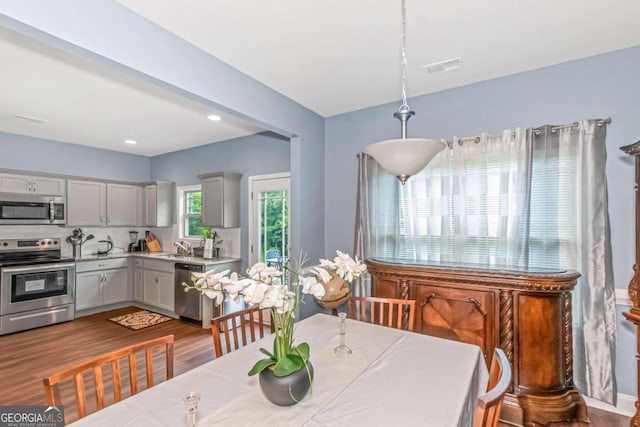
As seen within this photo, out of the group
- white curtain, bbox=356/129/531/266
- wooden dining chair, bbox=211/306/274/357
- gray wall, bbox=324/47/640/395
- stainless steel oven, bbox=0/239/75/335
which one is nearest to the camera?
wooden dining chair, bbox=211/306/274/357

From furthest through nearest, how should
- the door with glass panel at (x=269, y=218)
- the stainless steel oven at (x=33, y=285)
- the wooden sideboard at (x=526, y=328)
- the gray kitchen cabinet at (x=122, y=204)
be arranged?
the gray kitchen cabinet at (x=122, y=204) < the door with glass panel at (x=269, y=218) < the stainless steel oven at (x=33, y=285) < the wooden sideboard at (x=526, y=328)

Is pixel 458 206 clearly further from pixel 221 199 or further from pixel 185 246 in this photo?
pixel 185 246

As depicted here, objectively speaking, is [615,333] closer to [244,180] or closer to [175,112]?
[244,180]

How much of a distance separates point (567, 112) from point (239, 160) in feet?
12.7

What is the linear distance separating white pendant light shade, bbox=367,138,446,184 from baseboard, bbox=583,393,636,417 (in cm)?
240

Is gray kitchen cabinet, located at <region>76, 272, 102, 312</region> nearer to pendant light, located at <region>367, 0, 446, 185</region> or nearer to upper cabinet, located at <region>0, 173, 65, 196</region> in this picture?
upper cabinet, located at <region>0, 173, 65, 196</region>

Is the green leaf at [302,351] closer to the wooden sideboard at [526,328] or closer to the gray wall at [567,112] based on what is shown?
the wooden sideboard at [526,328]

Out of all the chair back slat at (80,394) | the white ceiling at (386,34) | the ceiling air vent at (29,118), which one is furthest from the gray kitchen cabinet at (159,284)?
the chair back slat at (80,394)

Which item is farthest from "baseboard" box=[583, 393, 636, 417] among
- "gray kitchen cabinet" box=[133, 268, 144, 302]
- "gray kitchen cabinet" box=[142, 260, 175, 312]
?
"gray kitchen cabinet" box=[133, 268, 144, 302]

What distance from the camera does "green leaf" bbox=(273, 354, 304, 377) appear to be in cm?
117

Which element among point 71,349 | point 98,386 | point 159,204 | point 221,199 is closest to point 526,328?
point 98,386

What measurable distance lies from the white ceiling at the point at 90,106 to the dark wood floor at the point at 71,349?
2695 mm

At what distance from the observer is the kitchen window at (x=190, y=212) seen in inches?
210

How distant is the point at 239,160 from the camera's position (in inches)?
184
